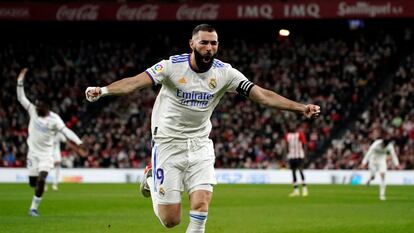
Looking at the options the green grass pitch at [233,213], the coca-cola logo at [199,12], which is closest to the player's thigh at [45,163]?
the green grass pitch at [233,213]

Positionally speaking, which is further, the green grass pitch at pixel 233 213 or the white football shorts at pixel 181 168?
the green grass pitch at pixel 233 213

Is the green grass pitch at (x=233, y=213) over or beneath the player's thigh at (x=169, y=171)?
beneath

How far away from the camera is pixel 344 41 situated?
48.6m

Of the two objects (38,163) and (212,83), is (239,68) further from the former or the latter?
(212,83)

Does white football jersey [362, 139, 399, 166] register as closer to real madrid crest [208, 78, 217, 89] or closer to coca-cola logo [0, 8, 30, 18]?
real madrid crest [208, 78, 217, 89]

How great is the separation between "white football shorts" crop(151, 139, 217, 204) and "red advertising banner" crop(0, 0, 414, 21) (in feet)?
112

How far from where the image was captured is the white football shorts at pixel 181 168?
1099 centimetres

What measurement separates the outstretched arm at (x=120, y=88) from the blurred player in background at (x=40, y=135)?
388 inches

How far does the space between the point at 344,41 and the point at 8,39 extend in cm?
1960

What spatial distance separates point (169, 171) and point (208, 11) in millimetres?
35646

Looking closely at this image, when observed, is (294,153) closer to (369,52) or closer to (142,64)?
(369,52)

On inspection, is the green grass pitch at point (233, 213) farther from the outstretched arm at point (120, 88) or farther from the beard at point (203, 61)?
the outstretched arm at point (120, 88)

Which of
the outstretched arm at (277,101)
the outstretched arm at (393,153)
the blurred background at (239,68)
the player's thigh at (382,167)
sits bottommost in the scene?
the player's thigh at (382,167)

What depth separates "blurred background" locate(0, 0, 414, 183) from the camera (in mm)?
43000
